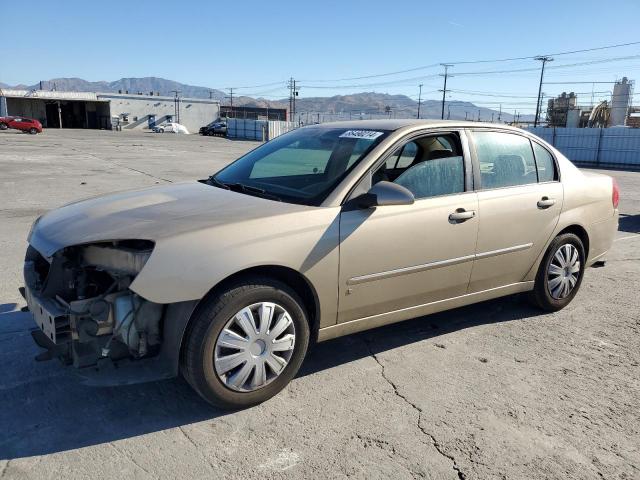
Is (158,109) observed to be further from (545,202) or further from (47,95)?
(545,202)

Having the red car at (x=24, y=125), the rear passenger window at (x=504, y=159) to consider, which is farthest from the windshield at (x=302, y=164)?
the red car at (x=24, y=125)

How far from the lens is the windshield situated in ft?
11.9

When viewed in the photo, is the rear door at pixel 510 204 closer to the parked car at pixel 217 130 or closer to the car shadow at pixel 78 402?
the car shadow at pixel 78 402

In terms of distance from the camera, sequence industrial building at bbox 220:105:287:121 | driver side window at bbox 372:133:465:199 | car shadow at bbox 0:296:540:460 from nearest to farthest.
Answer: car shadow at bbox 0:296:540:460 < driver side window at bbox 372:133:465:199 < industrial building at bbox 220:105:287:121

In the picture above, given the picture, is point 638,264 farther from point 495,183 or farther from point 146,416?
point 146,416

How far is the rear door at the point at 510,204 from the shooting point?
411 centimetres

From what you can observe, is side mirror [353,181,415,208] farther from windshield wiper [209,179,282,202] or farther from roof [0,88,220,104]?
roof [0,88,220,104]

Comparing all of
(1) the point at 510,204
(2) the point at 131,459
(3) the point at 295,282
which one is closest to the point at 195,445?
(2) the point at 131,459

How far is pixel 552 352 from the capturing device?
4.08 meters

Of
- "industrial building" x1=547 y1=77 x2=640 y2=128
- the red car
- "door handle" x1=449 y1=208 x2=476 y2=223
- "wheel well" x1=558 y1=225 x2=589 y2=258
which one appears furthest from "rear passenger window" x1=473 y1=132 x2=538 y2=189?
the red car

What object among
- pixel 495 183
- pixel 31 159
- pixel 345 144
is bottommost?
pixel 31 159

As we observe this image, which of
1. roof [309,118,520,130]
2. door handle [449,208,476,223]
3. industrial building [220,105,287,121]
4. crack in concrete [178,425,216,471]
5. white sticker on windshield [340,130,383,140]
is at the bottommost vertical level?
crack in concrete [178,425,216,471]

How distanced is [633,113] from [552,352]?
47031mm

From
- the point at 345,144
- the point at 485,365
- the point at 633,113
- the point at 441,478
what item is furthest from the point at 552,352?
the point at 633,113
